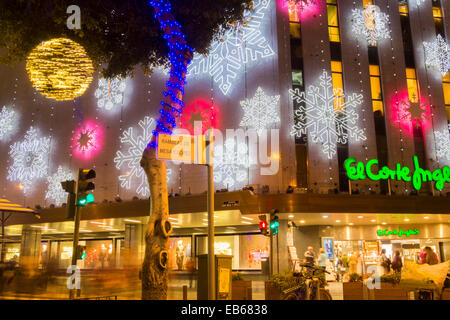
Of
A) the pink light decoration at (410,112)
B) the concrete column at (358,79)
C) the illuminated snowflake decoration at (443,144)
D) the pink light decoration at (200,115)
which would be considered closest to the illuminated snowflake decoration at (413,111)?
the pink light decoration at (410,112)

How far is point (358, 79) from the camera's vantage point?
80.0ft

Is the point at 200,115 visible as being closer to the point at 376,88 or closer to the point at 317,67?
the point at 317,67

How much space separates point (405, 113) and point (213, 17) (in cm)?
1602

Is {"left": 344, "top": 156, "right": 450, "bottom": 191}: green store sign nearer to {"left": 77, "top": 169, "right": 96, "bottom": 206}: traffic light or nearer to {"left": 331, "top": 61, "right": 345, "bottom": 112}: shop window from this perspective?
{"left": 331, "top": 61, "right": 345, "bottom": 112}: shop window

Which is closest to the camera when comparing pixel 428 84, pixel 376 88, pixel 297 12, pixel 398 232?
pixel 398 232

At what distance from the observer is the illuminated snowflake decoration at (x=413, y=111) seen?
24.4 meters

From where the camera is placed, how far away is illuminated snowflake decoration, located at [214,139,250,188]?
74.8 feet

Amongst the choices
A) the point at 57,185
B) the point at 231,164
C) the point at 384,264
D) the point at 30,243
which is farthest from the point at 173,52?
the point at 30,243

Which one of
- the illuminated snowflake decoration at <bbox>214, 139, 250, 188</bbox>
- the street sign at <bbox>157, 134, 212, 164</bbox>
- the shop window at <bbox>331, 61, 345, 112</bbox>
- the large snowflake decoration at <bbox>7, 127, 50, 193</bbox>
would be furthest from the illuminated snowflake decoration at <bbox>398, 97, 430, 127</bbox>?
the large snowflake decoration at <bbox>7, 127, 50, 193</bbox>

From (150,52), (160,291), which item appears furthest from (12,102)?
(160,291)

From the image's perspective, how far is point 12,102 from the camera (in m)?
34.0

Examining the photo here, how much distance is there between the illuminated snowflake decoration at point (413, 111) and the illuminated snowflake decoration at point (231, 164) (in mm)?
9708

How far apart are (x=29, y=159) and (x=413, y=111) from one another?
88.7 ft

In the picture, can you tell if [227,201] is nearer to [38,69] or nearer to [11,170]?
[38,69]
